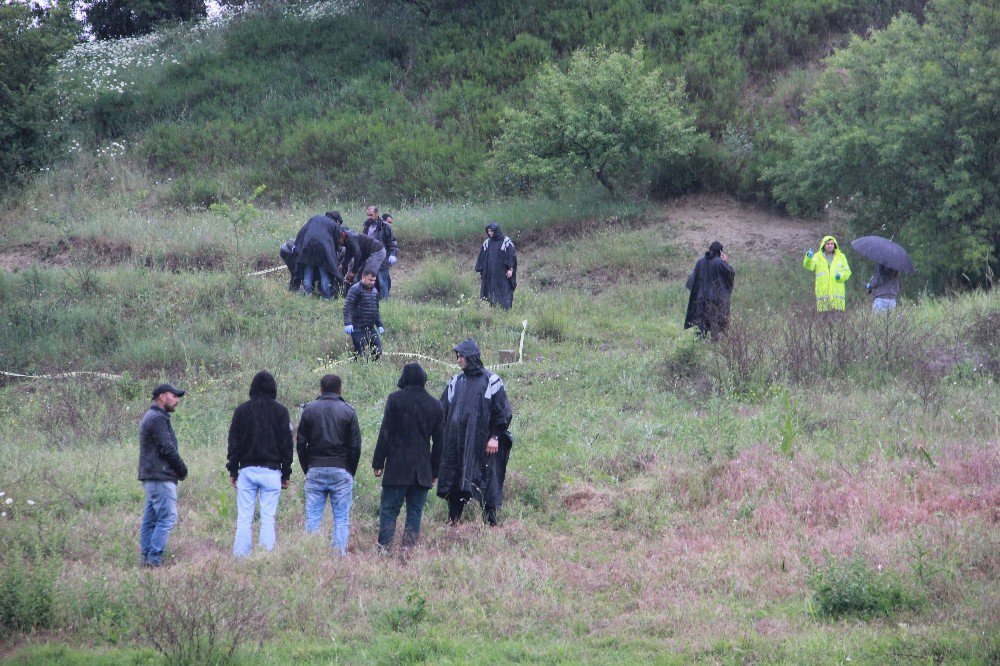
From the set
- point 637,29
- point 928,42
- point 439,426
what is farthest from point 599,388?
point 637,29

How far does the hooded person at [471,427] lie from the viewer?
8.97m

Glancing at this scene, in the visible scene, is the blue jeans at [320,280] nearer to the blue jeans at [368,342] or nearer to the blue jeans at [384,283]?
the blue jeans at [384,283]

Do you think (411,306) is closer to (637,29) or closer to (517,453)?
(517,453)

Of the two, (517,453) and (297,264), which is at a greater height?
(297,264)

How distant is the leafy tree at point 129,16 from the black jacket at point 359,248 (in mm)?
23994

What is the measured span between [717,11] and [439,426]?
2144 cm

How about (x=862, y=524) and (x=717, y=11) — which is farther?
(x=717, y=11)

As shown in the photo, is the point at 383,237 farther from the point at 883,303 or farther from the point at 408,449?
the point at 408,449

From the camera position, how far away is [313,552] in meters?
8.36

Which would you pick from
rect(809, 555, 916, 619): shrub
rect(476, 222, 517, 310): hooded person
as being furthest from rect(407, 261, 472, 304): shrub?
rect(809, 555, 916, 619): shrub

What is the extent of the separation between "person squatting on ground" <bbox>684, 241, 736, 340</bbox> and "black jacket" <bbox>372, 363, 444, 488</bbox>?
632 centimetres

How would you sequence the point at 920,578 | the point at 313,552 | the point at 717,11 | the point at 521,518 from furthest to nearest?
1. the point at 717,11
2. the point at 521,518
3. the point at 313,552
4. the point at 920,578

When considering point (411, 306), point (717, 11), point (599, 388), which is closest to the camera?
→ point (599, 388)

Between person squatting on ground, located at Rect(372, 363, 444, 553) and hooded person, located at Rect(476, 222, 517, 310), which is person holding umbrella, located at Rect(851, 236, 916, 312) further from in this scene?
person squatting on ground, located at Rect(372, 363, 444, 553)
